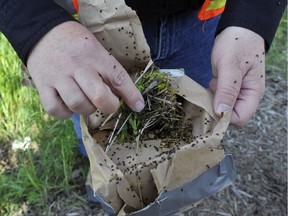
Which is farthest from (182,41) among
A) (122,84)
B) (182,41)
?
(122,84)

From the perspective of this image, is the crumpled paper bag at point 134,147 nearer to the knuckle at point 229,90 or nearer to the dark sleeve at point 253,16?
the knuckle at point 229,90

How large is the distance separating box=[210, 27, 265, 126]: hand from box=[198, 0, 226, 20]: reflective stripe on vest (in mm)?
247

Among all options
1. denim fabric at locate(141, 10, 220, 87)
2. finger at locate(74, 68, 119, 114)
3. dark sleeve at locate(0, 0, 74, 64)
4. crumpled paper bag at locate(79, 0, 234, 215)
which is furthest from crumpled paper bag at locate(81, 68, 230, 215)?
denim fabric at locate(141, 10, 220, 87)

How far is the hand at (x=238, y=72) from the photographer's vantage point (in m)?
1.07

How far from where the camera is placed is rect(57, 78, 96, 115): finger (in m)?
0.91

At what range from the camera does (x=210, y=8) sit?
1.42 metres

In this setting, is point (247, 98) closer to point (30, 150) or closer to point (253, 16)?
point (253, 16)

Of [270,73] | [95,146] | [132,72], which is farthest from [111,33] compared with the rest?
[270,73]

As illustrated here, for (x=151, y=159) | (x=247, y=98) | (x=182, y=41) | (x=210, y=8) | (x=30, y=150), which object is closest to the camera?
(x=151, y=159)

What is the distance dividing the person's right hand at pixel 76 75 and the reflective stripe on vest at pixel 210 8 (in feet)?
1.80

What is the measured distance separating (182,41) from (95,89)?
69cm

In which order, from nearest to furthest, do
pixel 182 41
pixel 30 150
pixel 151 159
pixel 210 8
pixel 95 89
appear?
pixel 95 89 → pixel 151 159 → pixel 210 8 → pixel 182 41 → pixel 30 150

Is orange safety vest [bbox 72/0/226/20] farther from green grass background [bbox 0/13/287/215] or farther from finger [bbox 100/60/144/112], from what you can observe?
green grass background [bbox 0/13/287/215]

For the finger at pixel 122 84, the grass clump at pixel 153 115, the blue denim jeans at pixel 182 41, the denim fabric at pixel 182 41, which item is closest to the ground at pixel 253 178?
the blue denim jeans at pixel 182 41
